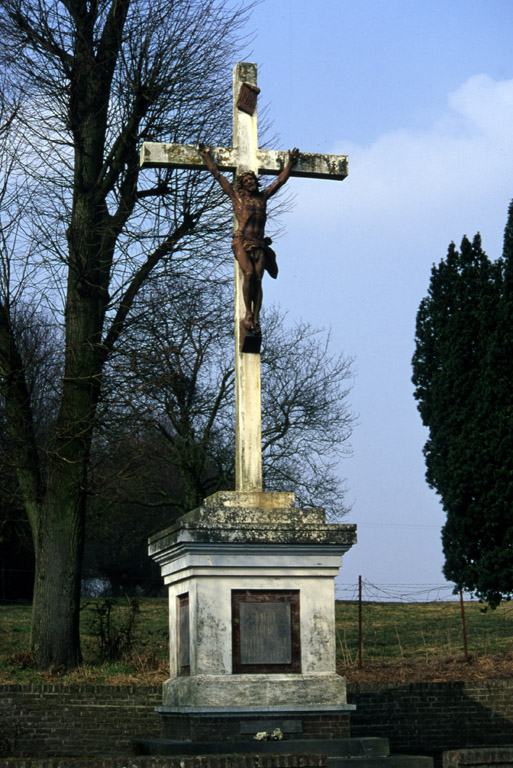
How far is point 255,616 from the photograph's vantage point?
293 inches

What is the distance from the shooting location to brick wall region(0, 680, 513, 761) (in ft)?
35.1

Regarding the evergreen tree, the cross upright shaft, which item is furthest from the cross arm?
the evergreen tree

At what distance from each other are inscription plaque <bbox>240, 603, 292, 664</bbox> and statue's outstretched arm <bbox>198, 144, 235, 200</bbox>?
3.53 m

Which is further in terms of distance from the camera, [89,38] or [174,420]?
[174,420]

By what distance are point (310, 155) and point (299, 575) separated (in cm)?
389

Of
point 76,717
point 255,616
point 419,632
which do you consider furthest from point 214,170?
point 419,632

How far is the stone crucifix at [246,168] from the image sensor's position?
26.1 ft

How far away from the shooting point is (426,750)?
11.8 meters

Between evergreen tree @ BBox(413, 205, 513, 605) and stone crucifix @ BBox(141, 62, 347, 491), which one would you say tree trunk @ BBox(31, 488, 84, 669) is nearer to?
stone crucifix @ BBox(141, 62, 347, 491)

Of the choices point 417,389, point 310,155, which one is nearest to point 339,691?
point 310,155

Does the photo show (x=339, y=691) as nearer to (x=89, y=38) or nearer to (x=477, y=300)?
(x=89, y=38)

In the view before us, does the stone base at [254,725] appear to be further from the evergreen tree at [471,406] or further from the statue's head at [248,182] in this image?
the evergreen tree at [471,406]

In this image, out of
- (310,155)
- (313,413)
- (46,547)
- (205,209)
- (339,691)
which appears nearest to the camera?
(339,691)

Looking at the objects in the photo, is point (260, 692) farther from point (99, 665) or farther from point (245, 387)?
point (99, 665)
